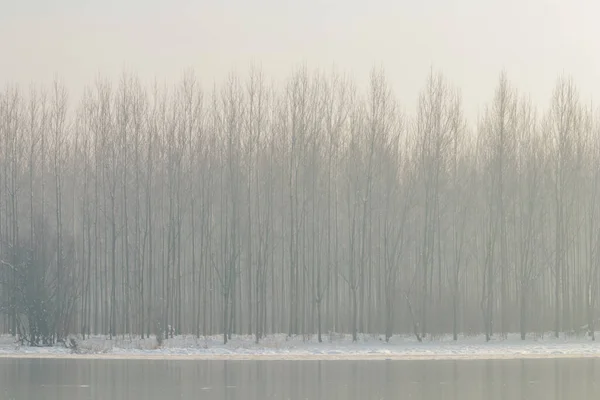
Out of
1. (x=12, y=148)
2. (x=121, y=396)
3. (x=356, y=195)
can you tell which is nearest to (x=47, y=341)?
(x=12, y=148)

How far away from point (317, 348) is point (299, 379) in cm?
1098

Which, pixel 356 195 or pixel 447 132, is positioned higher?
pixel 447 132

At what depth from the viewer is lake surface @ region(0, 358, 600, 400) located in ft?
55.9

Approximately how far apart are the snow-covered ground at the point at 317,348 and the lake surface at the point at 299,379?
2.42 metres

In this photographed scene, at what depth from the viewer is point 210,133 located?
38.7 meters

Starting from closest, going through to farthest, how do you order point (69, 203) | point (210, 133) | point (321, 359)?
1. point (321, 359)
2. point (210, 133)
3. point (69, 203)

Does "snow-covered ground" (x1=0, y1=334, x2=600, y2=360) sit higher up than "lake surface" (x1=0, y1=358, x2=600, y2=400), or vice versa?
"lake surface" (x1=0, y1=358, x2=600, y2=400)

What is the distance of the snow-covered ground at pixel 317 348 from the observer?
28344 mm

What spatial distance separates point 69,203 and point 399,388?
95.7 ft

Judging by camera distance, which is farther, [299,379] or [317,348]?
[317,348]

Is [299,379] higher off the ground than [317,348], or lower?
higher

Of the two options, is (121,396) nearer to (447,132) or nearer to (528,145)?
(447,132)

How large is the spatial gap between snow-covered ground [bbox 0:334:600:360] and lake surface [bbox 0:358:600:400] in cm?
242

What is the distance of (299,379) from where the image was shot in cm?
2031
